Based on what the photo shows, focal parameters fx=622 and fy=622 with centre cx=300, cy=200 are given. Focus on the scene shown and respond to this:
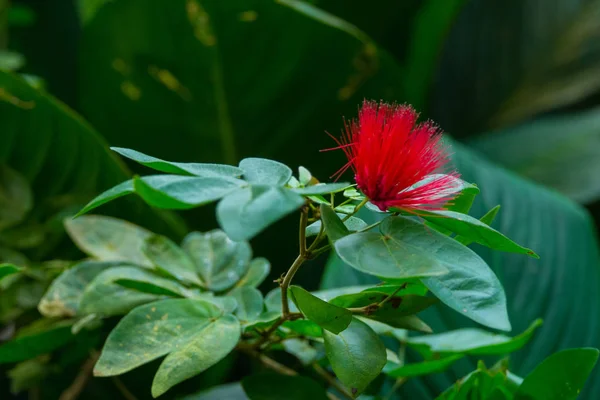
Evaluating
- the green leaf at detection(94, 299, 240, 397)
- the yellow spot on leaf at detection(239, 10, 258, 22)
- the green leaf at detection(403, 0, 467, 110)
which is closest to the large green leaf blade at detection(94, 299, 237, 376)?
the green leaf at detection(94, 299, 240, 397)

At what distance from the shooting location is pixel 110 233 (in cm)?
49

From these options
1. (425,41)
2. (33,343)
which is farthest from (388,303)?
(425,41)

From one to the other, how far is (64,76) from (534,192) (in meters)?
0.77

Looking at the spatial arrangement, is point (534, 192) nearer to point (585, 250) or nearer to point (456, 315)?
point (585, 250)

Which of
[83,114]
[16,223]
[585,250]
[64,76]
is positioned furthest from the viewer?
[64,76]

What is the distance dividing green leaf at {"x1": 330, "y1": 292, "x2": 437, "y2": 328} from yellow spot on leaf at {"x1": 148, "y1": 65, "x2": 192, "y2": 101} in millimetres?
490

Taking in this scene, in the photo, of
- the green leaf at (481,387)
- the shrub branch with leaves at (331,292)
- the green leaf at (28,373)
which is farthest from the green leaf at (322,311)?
the green leaf at (28,373)

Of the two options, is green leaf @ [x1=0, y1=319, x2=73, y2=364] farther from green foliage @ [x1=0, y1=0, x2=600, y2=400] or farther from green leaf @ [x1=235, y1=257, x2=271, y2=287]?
green leaf @ [x1=235, y1=257, x2=271, y2=287]

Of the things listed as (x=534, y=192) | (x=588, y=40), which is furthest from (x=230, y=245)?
(x=588, y=40)

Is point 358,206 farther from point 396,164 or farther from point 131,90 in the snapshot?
point 131,90

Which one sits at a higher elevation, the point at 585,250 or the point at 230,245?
the point at 230,245

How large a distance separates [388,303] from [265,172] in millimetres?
92

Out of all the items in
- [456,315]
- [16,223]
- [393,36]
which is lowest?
[456,315]

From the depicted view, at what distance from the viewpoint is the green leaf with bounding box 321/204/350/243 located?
0.24 metres
